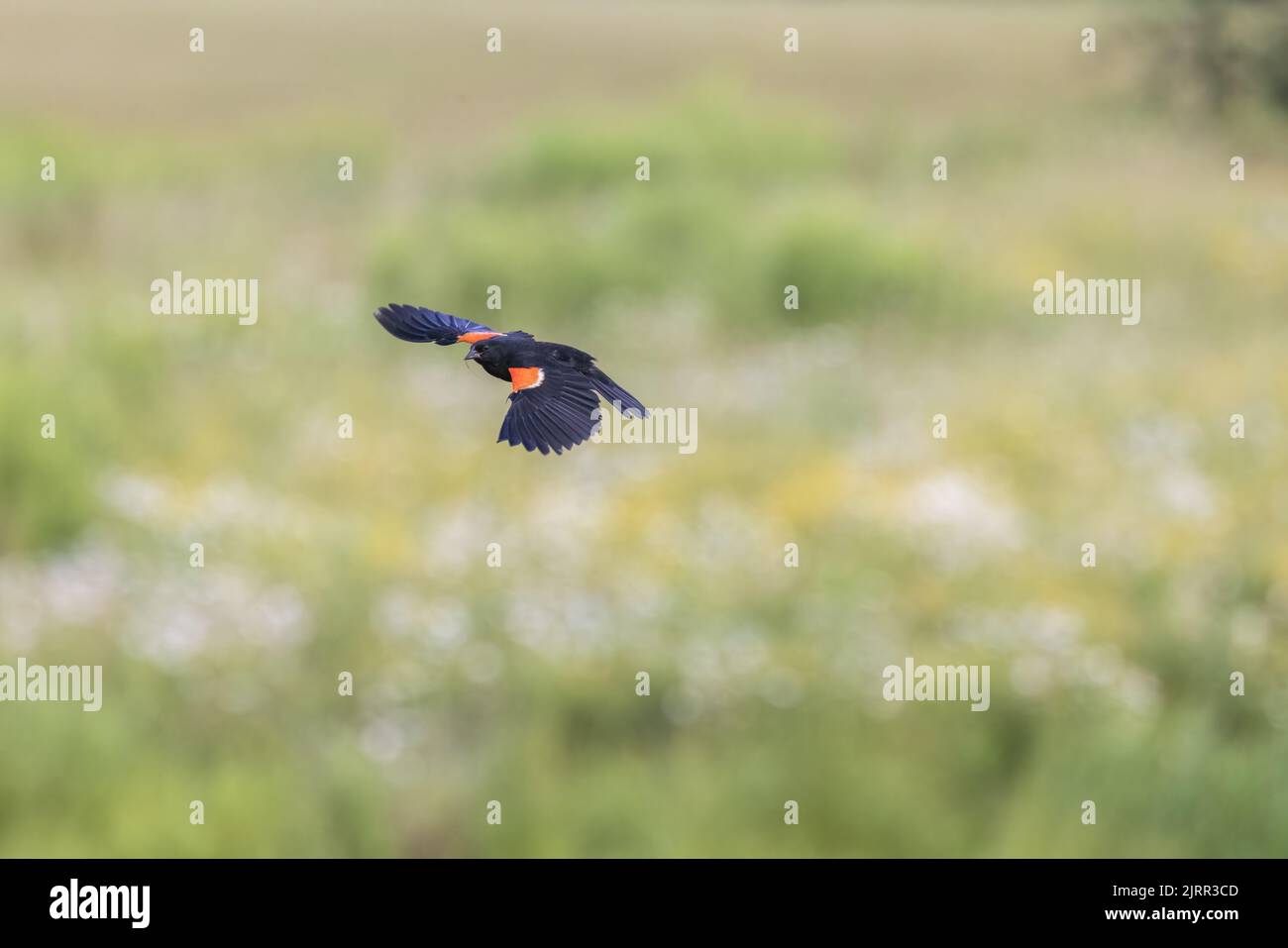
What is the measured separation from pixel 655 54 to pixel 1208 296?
39.3 ft

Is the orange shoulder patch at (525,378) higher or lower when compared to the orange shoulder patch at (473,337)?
lower

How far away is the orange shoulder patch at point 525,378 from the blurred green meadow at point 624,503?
4.06 feet

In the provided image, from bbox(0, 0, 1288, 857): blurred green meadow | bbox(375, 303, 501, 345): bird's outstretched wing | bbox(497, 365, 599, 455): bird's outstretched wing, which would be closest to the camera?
bbox(497, 365, 599, 455): bird's outstretched wing

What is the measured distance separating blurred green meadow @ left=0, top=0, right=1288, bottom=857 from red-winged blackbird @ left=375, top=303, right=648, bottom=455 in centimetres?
119

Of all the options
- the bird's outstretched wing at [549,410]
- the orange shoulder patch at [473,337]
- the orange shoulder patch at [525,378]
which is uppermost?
the orange shoulder patch at [473,337]

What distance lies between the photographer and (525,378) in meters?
0.85

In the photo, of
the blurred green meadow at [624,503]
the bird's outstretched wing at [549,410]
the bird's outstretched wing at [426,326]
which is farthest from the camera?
the blurred green meadow at [624,503]

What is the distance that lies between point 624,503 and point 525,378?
1016 cm

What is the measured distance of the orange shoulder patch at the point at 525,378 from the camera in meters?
0.84

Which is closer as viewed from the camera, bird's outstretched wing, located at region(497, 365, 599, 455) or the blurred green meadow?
bird's outstretched wing, located at region(497, 365, 599, 455)

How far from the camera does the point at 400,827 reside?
755 centimetres

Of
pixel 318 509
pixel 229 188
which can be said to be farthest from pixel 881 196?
pixel 318 509

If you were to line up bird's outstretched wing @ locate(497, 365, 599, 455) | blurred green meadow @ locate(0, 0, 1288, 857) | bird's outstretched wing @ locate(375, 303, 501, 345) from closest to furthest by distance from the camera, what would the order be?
bird's outstretched wing @ locate(497, 365, 599, 455), bird's outstretched wing @ locate(375, 303, 501, 345), blurred green meadow @ locate(0, 0, 1288, 857)

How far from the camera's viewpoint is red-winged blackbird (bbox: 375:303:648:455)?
79 cm
